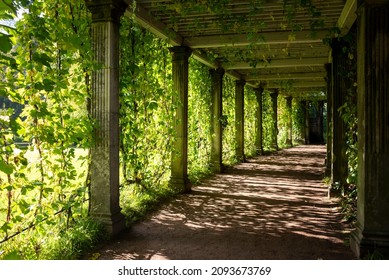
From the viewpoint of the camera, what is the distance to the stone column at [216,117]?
1015 cm

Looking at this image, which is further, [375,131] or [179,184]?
Answer: [179,184]

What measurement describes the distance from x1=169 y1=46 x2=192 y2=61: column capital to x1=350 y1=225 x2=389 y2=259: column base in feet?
16.0

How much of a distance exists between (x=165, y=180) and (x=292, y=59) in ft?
17.2

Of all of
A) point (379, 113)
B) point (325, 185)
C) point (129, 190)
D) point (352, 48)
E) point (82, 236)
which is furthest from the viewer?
point (325, 185)

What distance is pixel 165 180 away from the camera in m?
7.49

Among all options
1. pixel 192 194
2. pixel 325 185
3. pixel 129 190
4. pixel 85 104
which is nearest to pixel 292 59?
pixel 325 185

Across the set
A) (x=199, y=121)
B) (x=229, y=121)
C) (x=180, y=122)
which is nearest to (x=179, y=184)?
(x=180, y=122)

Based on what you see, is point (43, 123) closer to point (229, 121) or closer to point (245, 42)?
point (245, 42)

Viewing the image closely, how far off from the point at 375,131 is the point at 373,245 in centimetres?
119

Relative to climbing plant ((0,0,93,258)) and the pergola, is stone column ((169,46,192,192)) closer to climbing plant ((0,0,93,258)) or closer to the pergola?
the pergola

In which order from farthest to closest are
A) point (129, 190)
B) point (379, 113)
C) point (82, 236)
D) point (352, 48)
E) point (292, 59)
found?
point (292, 59)
point (129, 190)
point (352, 48)
point (82, 236)
point (379, 113)

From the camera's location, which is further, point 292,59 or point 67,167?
point 292,59

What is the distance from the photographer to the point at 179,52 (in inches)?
285

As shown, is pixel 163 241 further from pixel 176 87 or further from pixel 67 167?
pixel 176 87
